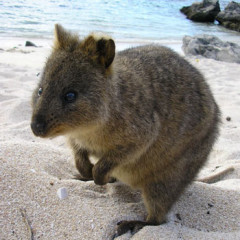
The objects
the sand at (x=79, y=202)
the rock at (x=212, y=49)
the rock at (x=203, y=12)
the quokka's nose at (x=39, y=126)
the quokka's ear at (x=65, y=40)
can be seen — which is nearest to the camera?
the quokka's nose at (x=39, y=126)

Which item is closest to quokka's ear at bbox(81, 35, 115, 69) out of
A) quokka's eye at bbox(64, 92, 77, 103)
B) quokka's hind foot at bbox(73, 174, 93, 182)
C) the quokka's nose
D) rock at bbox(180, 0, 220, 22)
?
quokka's eye at bbox(64, 92, 77, 103)

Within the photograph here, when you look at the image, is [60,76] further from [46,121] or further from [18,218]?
[18,218]

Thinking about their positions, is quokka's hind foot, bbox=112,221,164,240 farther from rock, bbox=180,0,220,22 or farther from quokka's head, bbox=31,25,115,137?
rock, bbox=180,0,220,22

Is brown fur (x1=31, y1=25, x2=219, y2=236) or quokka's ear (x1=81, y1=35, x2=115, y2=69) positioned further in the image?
quokka's ear (x1=81, y1=35, x2=115, y2=69)

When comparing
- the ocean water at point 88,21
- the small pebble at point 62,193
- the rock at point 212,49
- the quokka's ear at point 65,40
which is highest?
the quokka's ear at point 65,40

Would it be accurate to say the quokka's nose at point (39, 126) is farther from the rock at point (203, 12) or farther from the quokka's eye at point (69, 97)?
the rock at point (203, 12)

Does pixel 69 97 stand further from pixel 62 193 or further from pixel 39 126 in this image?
pixel 62 193

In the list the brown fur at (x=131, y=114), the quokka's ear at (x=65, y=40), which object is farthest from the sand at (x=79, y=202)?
the quokka's ear at (x=65, y=40)
